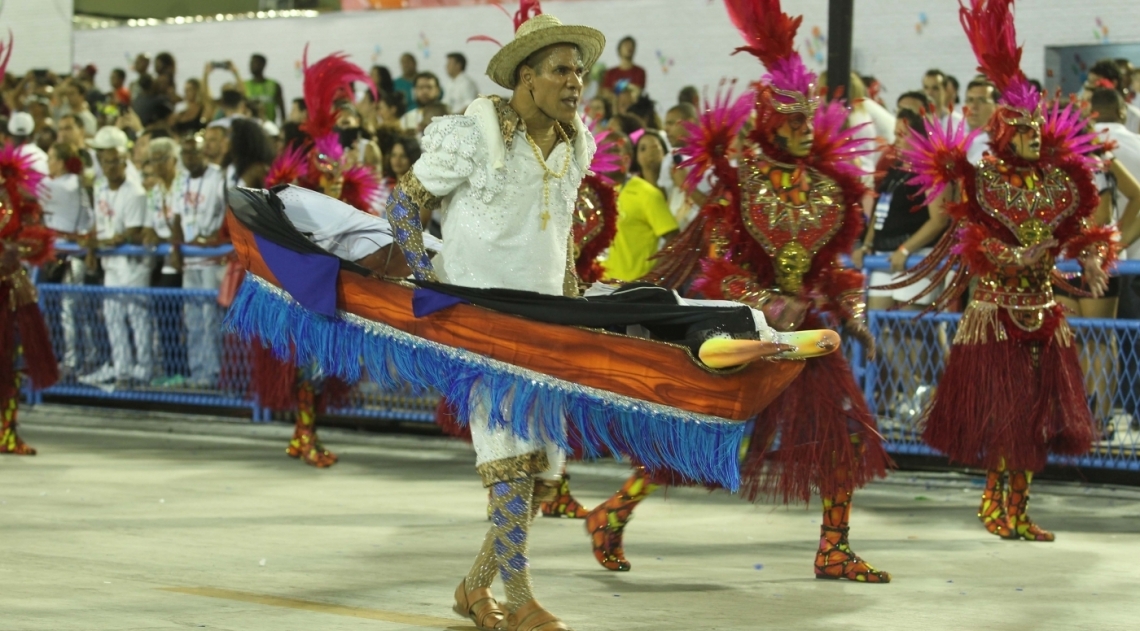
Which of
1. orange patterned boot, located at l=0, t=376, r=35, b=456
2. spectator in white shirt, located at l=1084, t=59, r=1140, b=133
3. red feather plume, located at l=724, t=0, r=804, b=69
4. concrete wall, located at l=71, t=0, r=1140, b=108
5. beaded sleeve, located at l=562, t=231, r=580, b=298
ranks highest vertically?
concrete wall, located at l=71, t=0, r=1140, b=108

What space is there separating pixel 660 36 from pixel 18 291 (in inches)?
257

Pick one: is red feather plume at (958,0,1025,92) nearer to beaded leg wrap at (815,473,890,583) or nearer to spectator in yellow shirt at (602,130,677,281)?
beaded leg wrap at (815,473,890,583)

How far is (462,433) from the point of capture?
6.29 metres

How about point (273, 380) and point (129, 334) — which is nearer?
point (273, 380)

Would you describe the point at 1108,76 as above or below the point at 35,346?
above

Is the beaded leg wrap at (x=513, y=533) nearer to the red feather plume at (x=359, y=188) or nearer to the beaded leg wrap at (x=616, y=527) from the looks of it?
the beaded leg wrap at (x=616, y=527)

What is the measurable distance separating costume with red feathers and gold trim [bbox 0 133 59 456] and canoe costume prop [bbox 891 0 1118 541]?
16.9 feet

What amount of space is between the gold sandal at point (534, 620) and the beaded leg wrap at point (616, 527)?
4.15ft

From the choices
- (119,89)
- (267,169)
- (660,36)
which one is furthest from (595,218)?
(119,89)

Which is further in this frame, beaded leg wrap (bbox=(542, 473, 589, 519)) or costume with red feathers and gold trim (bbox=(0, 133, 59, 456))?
costume with red feathers and gold trim (bbox=(0, 133, 59, 456))

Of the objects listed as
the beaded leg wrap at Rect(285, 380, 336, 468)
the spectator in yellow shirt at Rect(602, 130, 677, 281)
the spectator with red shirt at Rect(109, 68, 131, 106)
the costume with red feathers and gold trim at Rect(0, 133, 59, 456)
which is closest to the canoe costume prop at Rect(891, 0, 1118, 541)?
the spectator in yellow shirt at Rect(602, 130, 677, 281)

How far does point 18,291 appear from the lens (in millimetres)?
9336

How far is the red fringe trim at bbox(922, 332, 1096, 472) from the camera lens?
6938 millimetres

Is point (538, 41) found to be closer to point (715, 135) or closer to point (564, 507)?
point (715, 135)
